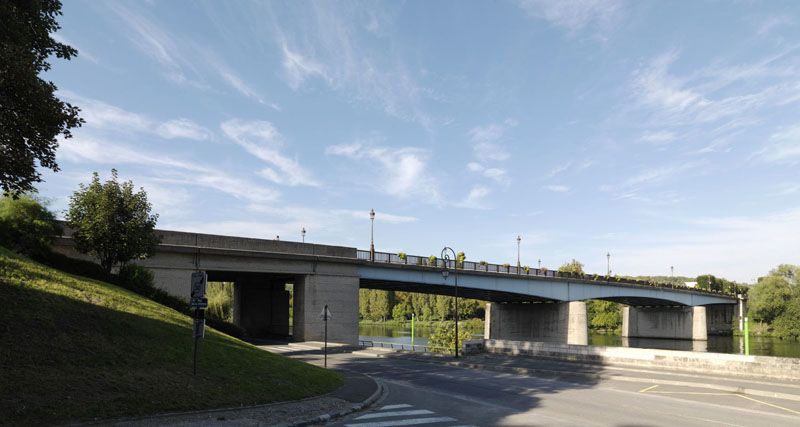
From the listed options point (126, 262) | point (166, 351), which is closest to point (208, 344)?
point (166, 351)

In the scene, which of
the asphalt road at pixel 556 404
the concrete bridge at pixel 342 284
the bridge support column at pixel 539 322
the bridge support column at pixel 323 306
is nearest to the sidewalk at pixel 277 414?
the asphalt road at pixel 556 404

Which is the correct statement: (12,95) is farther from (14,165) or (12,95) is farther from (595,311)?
(595,311)

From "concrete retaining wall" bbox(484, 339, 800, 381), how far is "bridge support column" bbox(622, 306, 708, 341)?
74704 mm

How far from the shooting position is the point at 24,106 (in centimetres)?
1439

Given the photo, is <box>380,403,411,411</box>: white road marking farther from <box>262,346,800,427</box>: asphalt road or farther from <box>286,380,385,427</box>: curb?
<box>286,380,385,427</box>: curb

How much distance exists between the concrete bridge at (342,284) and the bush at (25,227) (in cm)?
356

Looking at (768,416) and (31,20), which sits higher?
(31,20)

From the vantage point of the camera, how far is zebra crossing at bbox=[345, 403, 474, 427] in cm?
1380

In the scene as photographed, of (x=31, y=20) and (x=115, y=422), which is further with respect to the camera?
(x=31, y=20)

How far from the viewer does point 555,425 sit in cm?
1346

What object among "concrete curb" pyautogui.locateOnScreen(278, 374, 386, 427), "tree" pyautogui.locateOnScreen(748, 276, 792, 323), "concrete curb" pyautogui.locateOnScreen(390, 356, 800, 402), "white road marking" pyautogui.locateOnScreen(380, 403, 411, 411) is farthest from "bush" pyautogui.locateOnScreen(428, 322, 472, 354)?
"tree" pyautogui.locateOnScreen(748, 276, 792, 323)

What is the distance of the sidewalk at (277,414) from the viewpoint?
12359 mm

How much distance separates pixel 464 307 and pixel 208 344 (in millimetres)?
115415

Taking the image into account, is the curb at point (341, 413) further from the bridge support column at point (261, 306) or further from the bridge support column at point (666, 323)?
the bridge support column at point (666, 323)
